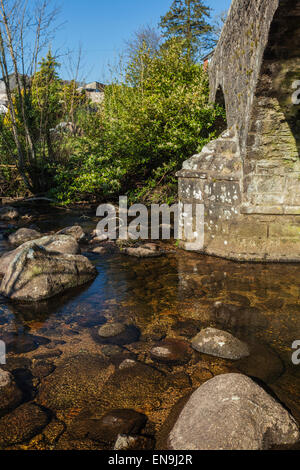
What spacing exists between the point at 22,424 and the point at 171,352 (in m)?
1.40

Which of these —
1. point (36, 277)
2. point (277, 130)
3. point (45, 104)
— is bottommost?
point (36, 277)

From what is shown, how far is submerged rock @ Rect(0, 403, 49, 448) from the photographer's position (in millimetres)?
2189

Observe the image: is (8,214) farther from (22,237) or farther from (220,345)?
(220,345)

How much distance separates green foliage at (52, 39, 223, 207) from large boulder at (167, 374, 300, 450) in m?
6.73

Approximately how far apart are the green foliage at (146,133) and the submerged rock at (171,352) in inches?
231

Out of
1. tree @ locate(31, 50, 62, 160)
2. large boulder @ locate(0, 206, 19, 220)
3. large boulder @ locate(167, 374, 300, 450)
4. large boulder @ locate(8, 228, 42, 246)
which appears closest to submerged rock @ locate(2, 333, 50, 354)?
large boulder @ locate(167, 374, 300, 450)

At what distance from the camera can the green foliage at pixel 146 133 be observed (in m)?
8.46

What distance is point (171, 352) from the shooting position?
3.16 m

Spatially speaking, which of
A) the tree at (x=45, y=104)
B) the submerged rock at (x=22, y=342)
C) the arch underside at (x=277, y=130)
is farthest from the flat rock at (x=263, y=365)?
the tree at (x=45, y=104)

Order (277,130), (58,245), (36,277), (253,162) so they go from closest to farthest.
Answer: (36,277)
(277,130)
(253,162)
(58,245)

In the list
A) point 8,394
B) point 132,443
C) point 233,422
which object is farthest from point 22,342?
point 233,422

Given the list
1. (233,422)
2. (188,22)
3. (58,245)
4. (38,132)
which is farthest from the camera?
(188,22)

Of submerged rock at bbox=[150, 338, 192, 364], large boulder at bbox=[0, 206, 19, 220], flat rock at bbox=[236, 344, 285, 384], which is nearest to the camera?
flat rock at bbox=[236, 344, 285, 384]

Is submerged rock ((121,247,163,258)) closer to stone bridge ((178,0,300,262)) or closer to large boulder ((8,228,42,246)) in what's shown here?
stone bridge ((178,0,300,262))
